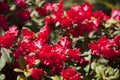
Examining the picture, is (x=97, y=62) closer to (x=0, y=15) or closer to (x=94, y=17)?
(x=94, y=17)

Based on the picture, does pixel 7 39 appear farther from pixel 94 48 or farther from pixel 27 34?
pixel 94 48

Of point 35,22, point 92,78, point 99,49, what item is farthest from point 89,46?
point 35,22

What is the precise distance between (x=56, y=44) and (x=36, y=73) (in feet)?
1.37

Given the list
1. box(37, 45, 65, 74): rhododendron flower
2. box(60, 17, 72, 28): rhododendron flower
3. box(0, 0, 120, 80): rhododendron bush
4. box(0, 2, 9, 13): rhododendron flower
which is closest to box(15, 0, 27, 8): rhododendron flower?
box(0, 0, 120, 80): rhododendron bush

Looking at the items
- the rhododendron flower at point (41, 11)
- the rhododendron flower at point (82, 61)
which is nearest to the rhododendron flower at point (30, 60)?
the rhododendron flower at point (82, 61)

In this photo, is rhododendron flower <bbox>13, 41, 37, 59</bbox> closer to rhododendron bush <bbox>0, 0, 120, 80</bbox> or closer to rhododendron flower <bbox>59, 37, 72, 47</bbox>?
rhododendron bush <bbox>0, 0, 120, 80</bbox>

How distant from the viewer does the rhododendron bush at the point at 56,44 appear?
2572 millimetres

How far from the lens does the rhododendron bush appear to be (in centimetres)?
257

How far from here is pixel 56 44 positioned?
9.32ft

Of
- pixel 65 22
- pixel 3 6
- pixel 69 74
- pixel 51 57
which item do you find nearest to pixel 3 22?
pixel 3 6

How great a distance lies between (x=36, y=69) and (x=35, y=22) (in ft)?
3.05

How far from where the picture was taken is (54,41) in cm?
306

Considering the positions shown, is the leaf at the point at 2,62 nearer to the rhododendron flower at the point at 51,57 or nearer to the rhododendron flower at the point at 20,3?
the rhododendron flower at the point at 51,57

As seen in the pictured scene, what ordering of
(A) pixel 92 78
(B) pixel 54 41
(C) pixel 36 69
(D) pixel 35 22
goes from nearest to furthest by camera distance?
1. (C) pixel 36 69
2. (A) pixel 92 78
3. (B) pixel 54 41
4. (D) pixel 35 22
